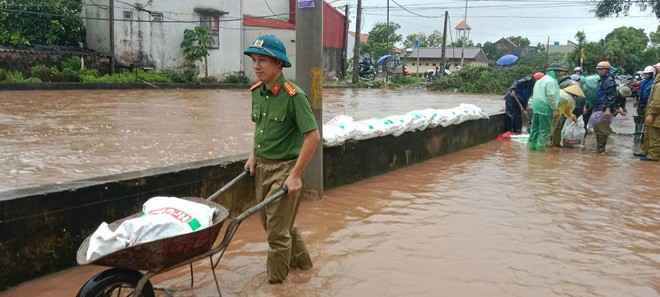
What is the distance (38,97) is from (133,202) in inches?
534

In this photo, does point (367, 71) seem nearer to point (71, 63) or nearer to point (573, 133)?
point (71, 63)

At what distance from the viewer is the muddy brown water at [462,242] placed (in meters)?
3.56

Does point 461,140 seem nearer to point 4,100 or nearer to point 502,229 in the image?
point 502,229

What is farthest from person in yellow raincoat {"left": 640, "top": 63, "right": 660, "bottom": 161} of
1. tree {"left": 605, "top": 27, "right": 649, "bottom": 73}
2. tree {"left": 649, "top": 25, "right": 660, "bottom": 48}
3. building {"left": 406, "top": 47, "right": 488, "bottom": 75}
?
building {"left": 406, "top": 47, "right": 488, "bottom": 75}

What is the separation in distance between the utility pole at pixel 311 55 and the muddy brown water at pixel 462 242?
0.50m

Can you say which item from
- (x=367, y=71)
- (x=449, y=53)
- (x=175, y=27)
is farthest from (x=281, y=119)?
(x=449, y=53)

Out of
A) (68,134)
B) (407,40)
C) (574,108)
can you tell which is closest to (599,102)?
(574,108)

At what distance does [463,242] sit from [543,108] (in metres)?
5.42

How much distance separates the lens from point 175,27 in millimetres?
25094

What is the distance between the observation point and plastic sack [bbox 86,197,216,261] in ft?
8.33

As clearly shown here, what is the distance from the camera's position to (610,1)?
27141 millimetres

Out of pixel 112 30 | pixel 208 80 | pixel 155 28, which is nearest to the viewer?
pixel 112 30

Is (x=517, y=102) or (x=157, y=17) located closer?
(x=517, y=102)

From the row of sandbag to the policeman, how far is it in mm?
2534
